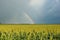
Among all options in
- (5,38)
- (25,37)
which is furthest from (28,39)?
(5,38)

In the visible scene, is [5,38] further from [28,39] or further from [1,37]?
[28,39]

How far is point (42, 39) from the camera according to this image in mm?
13312

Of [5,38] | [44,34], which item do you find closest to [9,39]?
[5,38]

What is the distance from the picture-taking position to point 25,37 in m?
13.9

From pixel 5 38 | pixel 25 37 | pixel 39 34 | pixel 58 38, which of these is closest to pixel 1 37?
pixel 5 38

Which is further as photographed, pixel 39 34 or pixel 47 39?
pixel 39 34

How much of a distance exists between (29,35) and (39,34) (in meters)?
0.78

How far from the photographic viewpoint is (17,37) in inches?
551

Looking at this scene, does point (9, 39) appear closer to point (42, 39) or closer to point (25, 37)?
point (25, 37)

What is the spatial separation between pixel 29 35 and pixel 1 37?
183cm

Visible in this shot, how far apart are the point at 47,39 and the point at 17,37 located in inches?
78.9

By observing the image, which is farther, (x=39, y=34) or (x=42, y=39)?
(x=39, y=34)

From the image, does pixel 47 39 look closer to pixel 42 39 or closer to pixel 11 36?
pixel 42 39

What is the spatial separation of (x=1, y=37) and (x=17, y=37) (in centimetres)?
104
